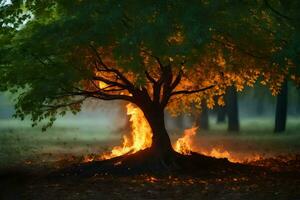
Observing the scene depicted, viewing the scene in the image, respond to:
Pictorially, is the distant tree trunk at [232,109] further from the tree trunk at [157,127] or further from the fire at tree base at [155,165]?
the tree trunk at [157,127]

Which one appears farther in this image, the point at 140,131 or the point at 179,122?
the point at 179,122

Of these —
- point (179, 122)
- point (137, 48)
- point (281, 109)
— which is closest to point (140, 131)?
point (137, 48)

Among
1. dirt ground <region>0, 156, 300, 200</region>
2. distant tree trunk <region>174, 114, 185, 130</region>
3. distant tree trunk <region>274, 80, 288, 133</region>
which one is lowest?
dirt ground <region>0, 156, 300, 200</region>

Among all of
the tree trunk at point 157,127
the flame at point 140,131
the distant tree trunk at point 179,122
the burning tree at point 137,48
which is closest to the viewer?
the burning tree at point 137,48

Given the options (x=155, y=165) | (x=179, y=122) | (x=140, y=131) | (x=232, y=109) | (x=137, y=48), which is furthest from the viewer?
(x=179, y=122)

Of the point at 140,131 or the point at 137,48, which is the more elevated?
the point at 137,48

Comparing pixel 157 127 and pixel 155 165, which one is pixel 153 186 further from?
pixel 157 127

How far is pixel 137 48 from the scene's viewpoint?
1391 centimetres

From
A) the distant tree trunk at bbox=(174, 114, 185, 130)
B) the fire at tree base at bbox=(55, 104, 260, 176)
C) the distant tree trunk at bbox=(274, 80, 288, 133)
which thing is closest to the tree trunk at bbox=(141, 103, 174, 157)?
the fire at tree base at bbox=(55, 104, 260, 176)

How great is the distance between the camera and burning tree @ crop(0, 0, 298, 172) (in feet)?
44.3

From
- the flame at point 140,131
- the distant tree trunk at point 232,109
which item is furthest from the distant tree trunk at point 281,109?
the flame at point 140,131

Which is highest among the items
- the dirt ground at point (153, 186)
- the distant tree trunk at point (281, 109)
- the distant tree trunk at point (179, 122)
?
the distant tree trunk at point (281, 109)

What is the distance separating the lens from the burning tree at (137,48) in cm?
1352

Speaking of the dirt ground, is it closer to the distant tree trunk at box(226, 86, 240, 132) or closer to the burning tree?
the burning tree
